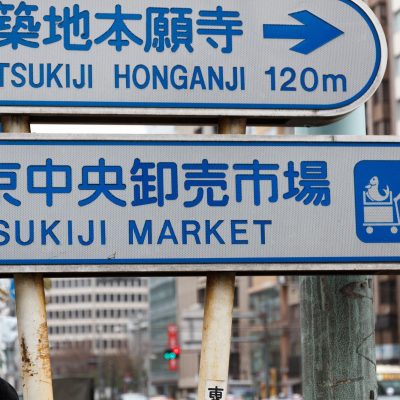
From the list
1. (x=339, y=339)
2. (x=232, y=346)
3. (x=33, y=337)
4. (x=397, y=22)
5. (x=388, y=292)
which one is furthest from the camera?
(x=232, y=346)

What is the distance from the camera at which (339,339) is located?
5801mm

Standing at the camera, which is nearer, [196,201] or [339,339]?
[196,201]

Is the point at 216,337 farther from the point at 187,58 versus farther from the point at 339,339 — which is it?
the point at 187,58

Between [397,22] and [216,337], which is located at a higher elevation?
[397,22]

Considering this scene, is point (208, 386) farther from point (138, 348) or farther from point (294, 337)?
point (138, 348)

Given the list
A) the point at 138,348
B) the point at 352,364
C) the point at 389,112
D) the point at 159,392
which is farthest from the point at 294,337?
the point at 352,364

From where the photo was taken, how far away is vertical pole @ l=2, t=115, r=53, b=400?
4.79 meters

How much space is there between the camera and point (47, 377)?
15.8 ft

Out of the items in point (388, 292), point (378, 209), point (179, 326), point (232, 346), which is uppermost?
point (388, 292)

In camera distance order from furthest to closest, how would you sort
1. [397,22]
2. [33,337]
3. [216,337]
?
1. [397,22]
2. [216,337]
3. [33,337]

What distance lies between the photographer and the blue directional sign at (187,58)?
Answer: 5.05 m

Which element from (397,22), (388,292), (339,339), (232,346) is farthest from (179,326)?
(339,339)

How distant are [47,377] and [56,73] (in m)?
1.37

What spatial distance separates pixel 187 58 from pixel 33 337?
1.46m
